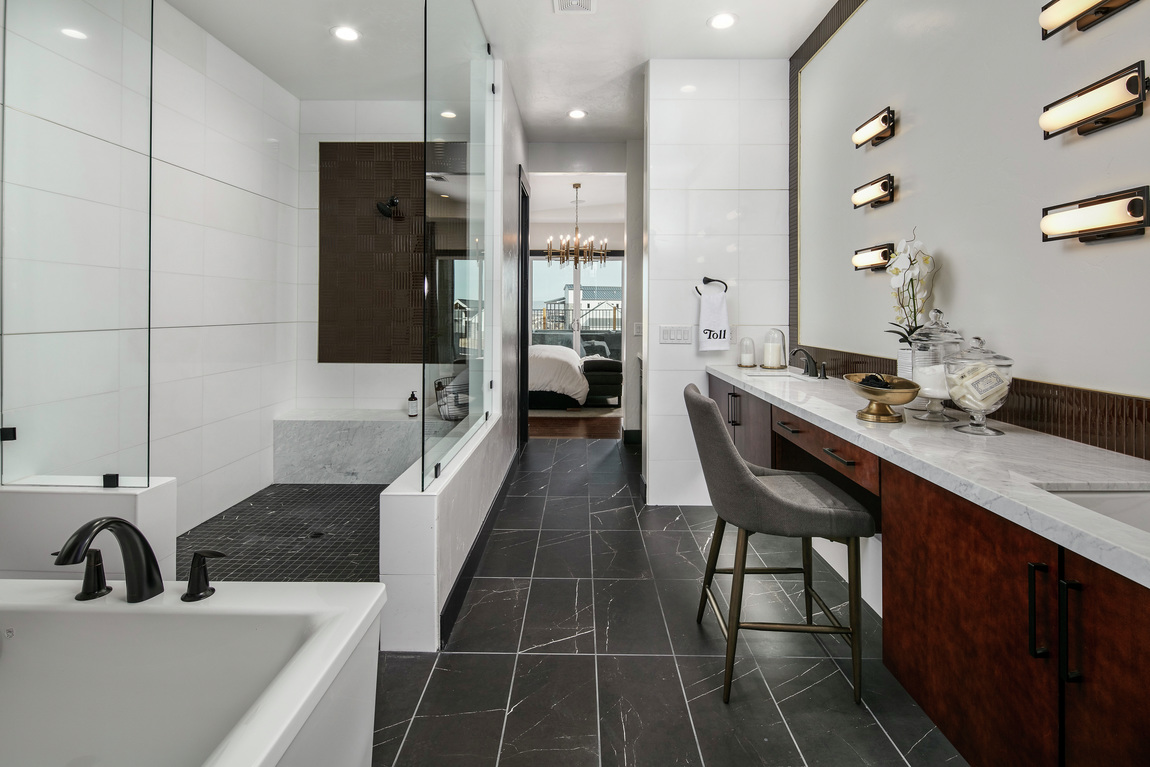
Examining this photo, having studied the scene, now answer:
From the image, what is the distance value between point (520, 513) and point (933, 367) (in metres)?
2.33

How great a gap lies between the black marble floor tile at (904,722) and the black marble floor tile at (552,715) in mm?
780

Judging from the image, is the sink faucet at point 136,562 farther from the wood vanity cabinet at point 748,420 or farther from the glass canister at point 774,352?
the glass canister at point 774,352

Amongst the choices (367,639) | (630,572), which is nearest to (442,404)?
(630,572)

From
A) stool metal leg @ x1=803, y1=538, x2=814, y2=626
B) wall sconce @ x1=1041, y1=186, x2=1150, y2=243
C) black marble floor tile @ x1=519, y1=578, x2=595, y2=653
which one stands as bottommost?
black marble floor tile @ x1=519, y1=578, x2=595, y2=653

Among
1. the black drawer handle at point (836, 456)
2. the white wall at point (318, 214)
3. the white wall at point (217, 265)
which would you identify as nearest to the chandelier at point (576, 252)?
the white wall at point (318, 214)

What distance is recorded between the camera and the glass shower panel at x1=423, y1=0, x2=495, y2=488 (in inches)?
82.0

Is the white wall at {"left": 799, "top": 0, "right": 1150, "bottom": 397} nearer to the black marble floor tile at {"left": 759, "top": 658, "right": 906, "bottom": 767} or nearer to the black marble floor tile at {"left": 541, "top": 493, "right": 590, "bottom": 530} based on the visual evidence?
the black marble floor tile at {"left": 759, "top": 658, "right": 906, "bottom": 767}

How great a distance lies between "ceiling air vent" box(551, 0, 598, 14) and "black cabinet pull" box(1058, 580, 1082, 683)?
303cm

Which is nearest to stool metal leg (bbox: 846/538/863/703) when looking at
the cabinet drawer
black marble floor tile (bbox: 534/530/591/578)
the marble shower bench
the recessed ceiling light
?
the cabinet drawer

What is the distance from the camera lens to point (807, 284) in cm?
330

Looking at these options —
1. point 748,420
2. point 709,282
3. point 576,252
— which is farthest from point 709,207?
point 576,252

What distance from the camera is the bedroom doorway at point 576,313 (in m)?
7.00

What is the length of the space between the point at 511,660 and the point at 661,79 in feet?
10.6

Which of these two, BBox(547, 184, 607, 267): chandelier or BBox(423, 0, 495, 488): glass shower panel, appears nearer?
BBox(423, 0, 495, 488): glass shower panel
